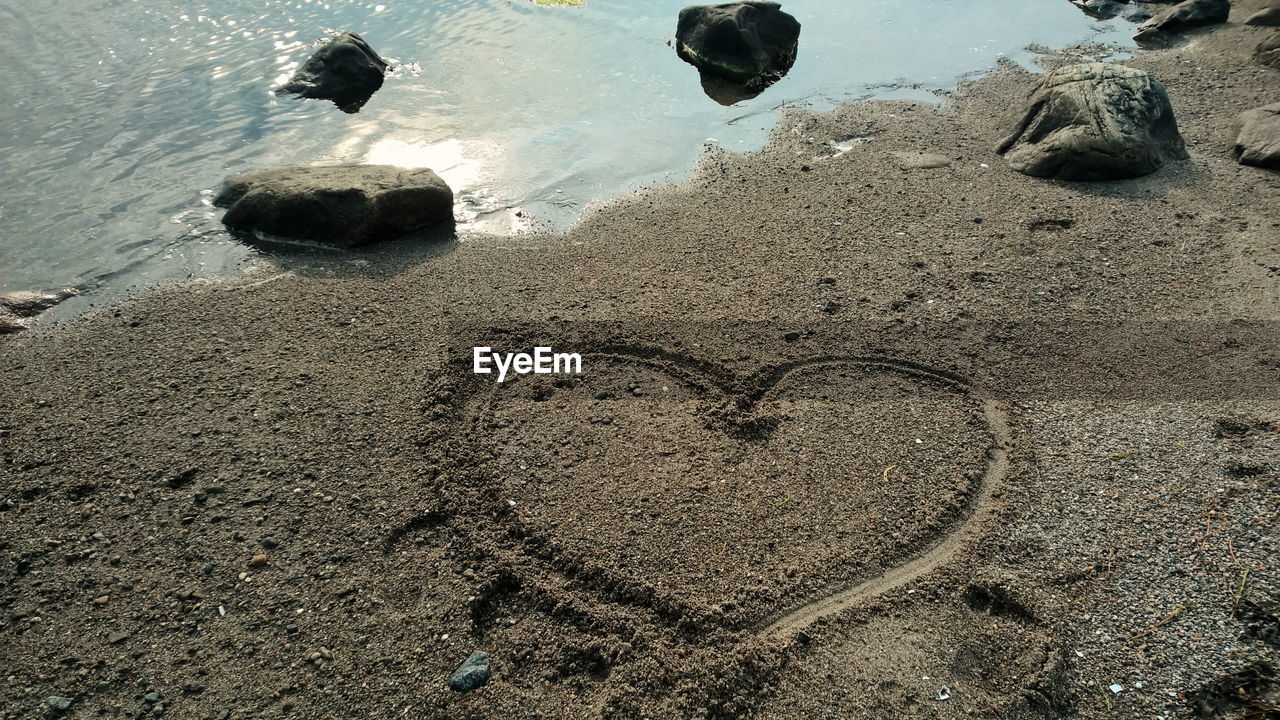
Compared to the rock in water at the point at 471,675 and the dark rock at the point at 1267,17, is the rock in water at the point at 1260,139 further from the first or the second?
the rock in water at the point at 471,675

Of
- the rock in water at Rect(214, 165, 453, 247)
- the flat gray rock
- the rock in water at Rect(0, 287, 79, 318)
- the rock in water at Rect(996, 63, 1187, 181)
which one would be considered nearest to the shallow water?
the rock in water at Rect(0, 287, 79, 318)

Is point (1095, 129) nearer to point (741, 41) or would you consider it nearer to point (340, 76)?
point (741, 41)

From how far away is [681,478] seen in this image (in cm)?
427

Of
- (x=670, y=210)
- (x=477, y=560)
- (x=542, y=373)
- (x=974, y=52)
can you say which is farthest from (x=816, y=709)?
(x=974, y=52)

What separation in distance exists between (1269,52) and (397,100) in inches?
438

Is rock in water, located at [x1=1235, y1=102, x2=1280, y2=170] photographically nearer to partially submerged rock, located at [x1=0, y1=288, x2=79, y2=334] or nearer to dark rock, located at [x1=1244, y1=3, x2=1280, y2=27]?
dark rock, located at [x1=1244, y1=3, x2=1280, y2=27]

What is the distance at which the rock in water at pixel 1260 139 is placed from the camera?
24.0 feet

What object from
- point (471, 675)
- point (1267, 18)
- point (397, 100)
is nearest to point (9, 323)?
point (471, 675)

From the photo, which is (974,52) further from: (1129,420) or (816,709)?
(816,709)

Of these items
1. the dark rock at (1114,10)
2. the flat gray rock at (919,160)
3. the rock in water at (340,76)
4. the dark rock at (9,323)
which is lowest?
the flat gray rock at (919,160)

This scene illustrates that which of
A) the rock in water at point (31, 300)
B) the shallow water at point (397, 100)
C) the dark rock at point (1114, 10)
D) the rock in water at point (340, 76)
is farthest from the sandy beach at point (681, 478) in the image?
the dark rock at point (1114, 10)

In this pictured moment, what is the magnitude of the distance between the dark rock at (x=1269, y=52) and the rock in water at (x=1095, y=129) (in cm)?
354

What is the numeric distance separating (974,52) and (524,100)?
6.45 m

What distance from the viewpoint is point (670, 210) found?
7.25 meters
